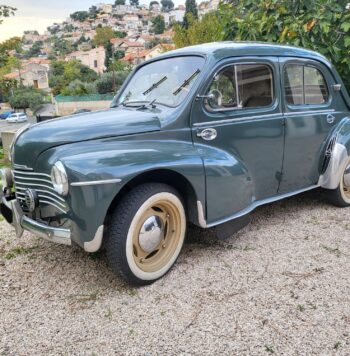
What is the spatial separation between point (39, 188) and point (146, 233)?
2.86 ft

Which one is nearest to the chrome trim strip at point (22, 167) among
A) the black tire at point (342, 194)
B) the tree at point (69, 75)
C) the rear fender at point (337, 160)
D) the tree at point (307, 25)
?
the rear fender at point (337, 160)

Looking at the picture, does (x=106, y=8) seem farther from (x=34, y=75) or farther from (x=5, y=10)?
(x=5, y=10)

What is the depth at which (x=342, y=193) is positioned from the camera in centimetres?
441

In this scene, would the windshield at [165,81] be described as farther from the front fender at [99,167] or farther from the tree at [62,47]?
the tree at [62,47]

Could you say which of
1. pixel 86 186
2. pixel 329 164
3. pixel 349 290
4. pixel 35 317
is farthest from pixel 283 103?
pixel 35 317

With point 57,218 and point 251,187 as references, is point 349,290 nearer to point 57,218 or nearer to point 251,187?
point 251,187

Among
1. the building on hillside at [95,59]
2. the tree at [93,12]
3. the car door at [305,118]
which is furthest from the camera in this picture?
the tree at [93,12]

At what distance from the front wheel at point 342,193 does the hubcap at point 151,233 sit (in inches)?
96.2

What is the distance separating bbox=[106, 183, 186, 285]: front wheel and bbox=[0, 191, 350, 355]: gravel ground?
0.16m

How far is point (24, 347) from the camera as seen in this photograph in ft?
7.58

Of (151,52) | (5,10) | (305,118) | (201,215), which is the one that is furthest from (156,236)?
(151,52)

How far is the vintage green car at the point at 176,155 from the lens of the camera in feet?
8.68

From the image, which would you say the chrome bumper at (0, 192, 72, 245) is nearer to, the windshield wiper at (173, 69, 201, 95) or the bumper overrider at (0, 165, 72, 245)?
the bumper overrider at (0, 165, 72, 245)

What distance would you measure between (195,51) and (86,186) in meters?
1.74
